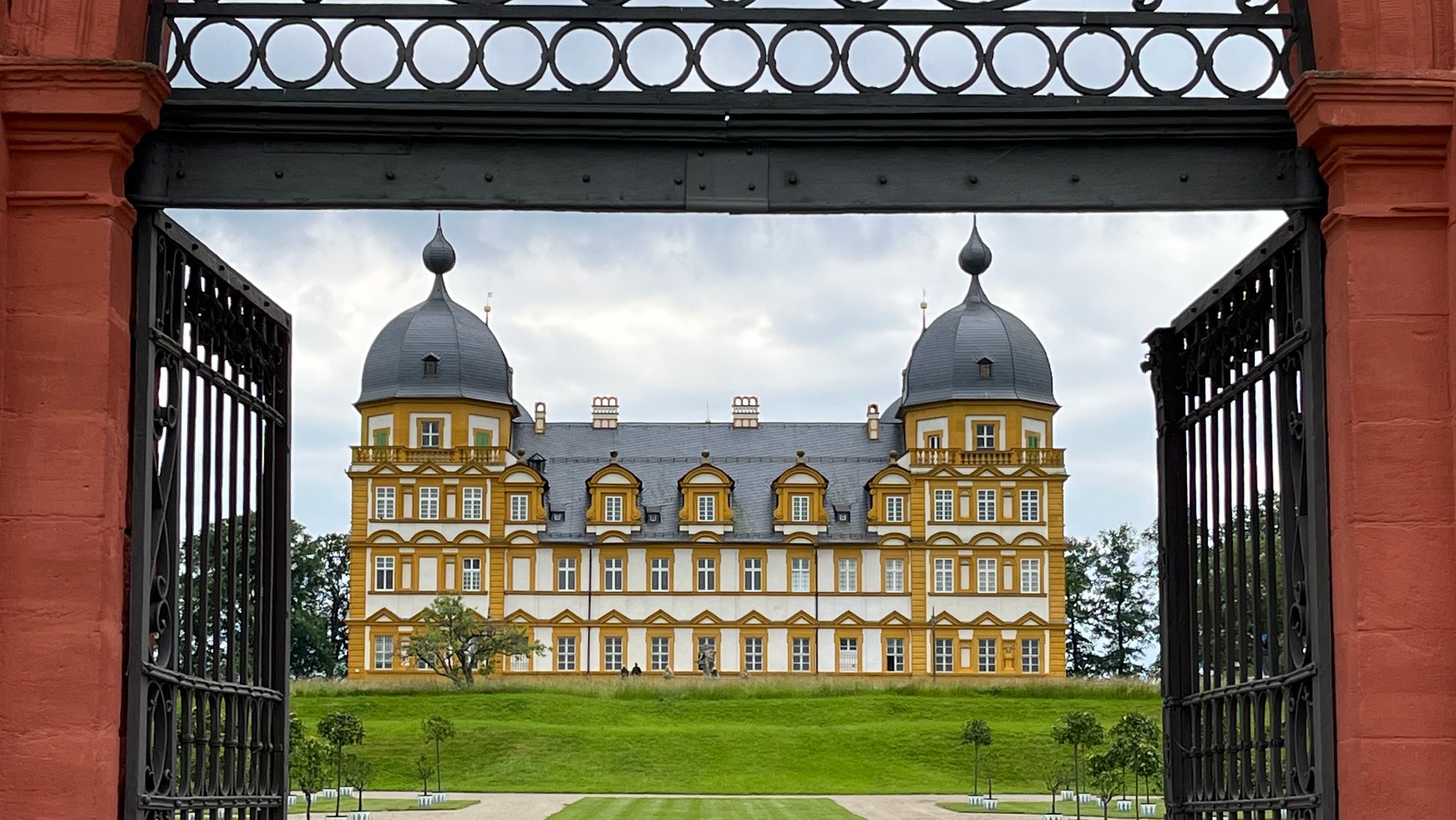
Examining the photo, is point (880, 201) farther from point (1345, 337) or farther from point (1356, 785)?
point (1356, 785)

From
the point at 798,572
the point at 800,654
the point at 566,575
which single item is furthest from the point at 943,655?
the point at 566,575

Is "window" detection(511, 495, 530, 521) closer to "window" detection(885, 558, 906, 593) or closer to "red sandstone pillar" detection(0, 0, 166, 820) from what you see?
"window" detection(885, 558, 906, 593)

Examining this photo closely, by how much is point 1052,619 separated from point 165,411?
207 ft

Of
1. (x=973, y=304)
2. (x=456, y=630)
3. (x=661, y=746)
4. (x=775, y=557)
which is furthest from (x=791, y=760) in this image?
(x=973, y=304)

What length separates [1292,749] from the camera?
237 inches

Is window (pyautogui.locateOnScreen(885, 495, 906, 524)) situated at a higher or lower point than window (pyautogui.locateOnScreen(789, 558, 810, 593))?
higher

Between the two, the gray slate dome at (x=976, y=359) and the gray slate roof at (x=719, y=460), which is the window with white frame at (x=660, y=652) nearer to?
the gray slate roof at (x=719, y=460)

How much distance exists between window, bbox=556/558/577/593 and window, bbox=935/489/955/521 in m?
12.6

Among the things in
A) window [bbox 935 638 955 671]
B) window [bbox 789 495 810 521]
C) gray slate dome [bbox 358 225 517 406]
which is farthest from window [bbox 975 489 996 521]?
gray slate dome [bbox 358 225 517 406]

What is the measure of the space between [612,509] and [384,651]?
357 inches

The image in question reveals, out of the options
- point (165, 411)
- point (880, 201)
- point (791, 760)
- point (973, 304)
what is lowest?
point (791, 760)

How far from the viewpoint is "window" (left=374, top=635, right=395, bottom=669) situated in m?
67.2

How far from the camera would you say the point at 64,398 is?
5605mm

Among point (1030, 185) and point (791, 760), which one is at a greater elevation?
point (1030, 185)
